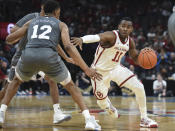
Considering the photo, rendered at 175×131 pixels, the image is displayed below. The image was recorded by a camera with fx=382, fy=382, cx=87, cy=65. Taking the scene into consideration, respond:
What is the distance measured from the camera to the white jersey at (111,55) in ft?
19.1

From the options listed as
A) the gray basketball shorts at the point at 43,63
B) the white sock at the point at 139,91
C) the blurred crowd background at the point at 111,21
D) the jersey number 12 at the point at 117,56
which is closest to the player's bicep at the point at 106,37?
the jersey number 12 at the point at 117,56

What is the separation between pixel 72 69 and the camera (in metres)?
16.3

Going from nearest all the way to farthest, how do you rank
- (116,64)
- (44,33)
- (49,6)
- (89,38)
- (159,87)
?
(44,33), (49,6), (89,38), (116,64), (159,87)

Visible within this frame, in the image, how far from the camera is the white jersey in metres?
5.83

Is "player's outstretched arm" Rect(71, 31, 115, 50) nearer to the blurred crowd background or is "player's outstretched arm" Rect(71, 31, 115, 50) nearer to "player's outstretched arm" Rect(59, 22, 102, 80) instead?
"player's outstretched arm" Rect(59, 22, 102, 80)

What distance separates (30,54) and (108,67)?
1.58 meters

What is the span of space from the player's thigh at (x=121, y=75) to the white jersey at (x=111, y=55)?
0.09 meters

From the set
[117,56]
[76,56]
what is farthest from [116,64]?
[76,56]

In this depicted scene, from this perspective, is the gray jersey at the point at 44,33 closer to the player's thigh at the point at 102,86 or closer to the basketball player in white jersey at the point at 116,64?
the basketball player in white jersey at the point at 116,64

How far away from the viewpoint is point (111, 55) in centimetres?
590

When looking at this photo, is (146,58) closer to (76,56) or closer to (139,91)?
(139,91)

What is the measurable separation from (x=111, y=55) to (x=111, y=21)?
47.6 ft

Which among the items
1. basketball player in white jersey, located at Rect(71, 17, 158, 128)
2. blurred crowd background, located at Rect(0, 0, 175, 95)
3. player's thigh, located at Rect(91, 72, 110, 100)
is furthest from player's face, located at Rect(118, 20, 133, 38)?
blurred crowd background, located at Rect(0, 0, 175, 95)

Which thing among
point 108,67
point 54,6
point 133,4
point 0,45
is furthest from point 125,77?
point 133,4
